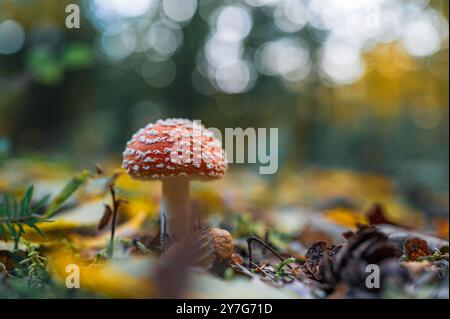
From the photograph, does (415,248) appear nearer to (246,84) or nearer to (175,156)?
(175,156)

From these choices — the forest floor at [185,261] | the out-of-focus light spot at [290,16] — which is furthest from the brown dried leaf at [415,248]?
the out-of-focus light spot at [290,16]

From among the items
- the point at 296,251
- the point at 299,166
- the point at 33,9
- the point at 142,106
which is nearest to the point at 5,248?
the point at 296,251

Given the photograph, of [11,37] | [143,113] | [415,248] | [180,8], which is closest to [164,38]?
[180,8]

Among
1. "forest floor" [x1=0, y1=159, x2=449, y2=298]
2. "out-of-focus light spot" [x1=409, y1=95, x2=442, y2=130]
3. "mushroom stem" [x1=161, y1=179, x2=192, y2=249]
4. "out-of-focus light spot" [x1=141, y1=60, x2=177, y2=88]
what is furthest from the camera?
"out-of-focus light spot" [x1=409, y1=95, x2=442, y2=130]

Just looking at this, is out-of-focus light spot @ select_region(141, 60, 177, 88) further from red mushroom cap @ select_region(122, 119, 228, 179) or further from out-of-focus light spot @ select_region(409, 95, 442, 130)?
red mushroom cap @ select_region(122, 119, 228, 179)

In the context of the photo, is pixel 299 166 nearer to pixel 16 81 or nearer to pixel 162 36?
pixel 162 36

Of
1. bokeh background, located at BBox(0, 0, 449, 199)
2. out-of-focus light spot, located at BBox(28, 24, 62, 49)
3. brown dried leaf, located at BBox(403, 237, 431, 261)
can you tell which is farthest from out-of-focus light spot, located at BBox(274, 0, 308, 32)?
brown dried leaf, located at BBox(403, 237, 431, 261)
